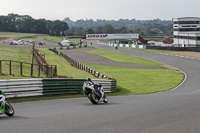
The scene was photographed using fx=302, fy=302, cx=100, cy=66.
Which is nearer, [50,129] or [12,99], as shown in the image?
[50,129]

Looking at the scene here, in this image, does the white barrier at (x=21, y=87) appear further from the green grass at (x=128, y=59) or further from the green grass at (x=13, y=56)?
the green grass at (x=128, y=59)

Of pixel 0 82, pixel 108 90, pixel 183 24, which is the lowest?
pixel 108 90

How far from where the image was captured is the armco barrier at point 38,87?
48.9 feet

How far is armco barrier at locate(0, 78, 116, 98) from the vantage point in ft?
48.9

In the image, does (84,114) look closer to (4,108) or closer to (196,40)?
(4,108)

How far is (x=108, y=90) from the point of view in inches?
880

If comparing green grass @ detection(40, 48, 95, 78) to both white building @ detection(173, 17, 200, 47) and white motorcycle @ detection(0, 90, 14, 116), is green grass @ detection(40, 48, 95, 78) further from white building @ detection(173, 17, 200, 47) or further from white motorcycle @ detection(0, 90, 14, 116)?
white building @ detection(173, 17, 200, 47)

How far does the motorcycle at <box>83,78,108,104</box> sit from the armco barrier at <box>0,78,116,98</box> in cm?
347

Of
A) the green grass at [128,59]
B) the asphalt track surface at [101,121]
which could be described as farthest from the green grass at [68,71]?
the asphalt track surface at [101,121]

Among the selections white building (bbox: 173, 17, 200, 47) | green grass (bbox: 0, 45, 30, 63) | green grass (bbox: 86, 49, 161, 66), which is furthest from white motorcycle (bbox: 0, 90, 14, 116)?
Result: white building (bbox: 173, 17, 200, 47)

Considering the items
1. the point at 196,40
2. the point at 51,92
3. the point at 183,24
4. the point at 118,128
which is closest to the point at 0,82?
the point at 51,92

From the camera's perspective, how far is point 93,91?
46.1 ft

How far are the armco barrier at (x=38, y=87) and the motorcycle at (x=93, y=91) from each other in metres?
3.47

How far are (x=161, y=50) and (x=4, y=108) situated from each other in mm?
77549
